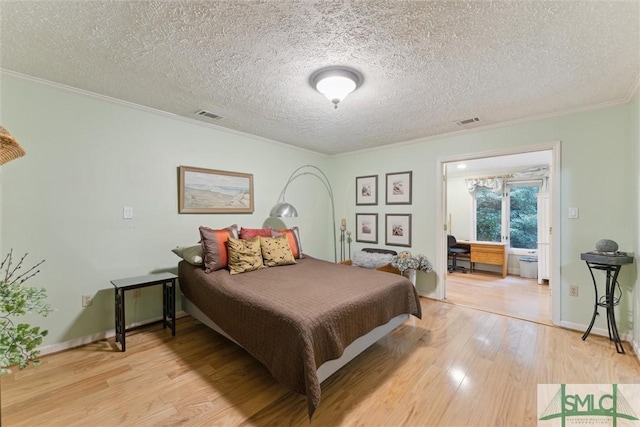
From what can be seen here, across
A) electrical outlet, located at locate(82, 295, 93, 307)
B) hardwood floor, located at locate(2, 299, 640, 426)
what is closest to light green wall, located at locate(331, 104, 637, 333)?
hardwood floor, located at locate(2, 299, 640, 426)

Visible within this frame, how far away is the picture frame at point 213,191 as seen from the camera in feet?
11.1

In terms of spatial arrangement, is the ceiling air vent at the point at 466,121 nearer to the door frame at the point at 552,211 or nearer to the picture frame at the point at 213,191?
the door frame at the point at 552,211

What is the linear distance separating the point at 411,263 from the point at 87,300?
3711mm

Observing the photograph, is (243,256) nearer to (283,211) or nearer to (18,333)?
(283,211)

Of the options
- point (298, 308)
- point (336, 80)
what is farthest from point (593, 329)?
point (336, 80)

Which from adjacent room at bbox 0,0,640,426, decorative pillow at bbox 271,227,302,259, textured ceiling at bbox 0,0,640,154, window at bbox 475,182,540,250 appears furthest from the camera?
window at bbox 475,182,540,250

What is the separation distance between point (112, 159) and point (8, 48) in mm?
1058

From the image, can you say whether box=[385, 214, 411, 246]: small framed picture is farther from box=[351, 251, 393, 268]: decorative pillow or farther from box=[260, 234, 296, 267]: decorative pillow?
box=[260, 234, 296, 267]: decorative pillow

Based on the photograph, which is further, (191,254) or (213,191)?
(213,191)

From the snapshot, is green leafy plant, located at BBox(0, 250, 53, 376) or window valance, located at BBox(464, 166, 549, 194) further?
window valance, located at BBox(464, 166, 549, 194)

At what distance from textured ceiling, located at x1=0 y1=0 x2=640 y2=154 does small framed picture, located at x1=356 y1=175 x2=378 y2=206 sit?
5.76 ft

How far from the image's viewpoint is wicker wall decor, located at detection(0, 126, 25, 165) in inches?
49.4

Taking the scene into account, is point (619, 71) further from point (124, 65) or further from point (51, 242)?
point (51, 242)

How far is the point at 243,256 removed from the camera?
299 cm
